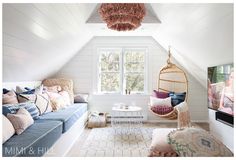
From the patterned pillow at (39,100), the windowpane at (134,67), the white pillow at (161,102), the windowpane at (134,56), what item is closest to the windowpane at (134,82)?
the windowpane at (134,67)

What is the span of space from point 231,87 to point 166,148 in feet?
6.22

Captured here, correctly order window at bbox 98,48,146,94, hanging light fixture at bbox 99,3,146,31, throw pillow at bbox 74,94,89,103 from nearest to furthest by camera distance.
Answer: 1. hanging light fixture at bbox 99,3,146,31
2. throw pillow at bbox 74,94,89,103
3. window at bbox 98,48,146,94

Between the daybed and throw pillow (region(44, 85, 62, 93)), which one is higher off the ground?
throw pillow (region(44, 85, 62, 93))

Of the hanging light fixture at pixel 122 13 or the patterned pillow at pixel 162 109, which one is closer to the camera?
the hanging light fixture at pixel 122 13

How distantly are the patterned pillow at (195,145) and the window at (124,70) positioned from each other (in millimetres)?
4163

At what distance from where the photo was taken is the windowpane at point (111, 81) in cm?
563

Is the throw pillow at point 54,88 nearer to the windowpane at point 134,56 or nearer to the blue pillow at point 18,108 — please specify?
the blue pillow at point 18,108

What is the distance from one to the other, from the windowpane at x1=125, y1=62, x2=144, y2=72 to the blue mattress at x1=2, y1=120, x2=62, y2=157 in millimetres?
3208

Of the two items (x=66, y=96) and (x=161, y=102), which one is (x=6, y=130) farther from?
(x=161, y=102)

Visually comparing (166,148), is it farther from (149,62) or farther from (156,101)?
(149,62)

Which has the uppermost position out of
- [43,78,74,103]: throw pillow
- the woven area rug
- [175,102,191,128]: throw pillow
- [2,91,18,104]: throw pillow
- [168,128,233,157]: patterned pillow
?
[43,78,74,103]: throw pillow

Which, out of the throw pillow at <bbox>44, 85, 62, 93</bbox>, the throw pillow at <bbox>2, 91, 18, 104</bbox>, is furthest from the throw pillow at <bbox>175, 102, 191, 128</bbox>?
the throw pillow at <bbox>44, 85, 62, 93</bbox>

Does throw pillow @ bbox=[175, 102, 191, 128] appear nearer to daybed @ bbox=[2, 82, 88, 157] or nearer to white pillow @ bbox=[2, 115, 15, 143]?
daybed @ bbox=[2, 82, 88, 157]

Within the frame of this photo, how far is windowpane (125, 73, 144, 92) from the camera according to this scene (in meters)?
5.62
